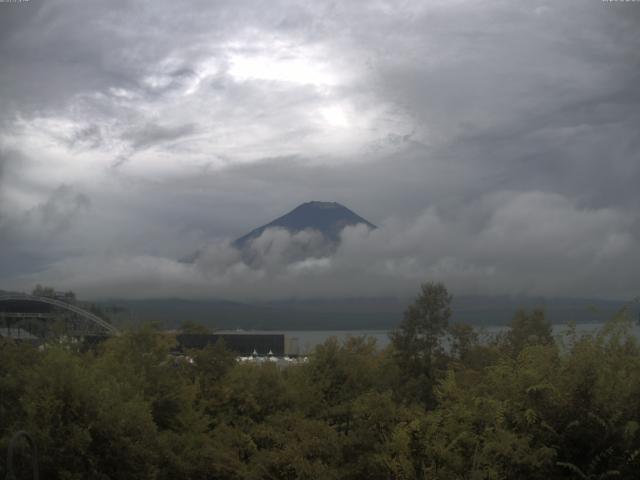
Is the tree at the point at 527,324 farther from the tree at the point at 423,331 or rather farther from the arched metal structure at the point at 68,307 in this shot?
the arched metal structure at the point at 68,307

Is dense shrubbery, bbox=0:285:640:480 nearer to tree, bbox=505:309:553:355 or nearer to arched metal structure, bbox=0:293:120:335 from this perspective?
tree, bbox=505:309:553:355

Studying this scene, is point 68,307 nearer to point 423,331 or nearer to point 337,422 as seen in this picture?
point 423,331

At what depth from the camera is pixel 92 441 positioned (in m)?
16.0

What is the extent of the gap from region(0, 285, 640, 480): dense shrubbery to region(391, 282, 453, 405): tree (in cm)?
1831

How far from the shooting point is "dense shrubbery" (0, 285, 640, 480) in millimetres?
13258

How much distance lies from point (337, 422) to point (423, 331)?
24.4 m

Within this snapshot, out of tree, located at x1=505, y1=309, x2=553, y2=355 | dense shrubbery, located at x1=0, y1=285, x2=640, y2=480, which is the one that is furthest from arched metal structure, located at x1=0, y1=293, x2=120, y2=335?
dense shrubbery, located at x1=0, y1=285, x2=640, y2=480

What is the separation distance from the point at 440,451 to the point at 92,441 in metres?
7.58

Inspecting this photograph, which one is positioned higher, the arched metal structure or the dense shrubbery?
the arched metal structure

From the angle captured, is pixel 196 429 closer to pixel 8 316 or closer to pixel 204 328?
pixel 204 328

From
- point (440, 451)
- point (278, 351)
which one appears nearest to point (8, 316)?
point (278, 351)

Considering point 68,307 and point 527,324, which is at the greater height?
point 68,307

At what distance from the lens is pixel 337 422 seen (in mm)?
22781

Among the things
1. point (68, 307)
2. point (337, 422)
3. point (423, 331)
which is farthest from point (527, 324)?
point (68, 307)
